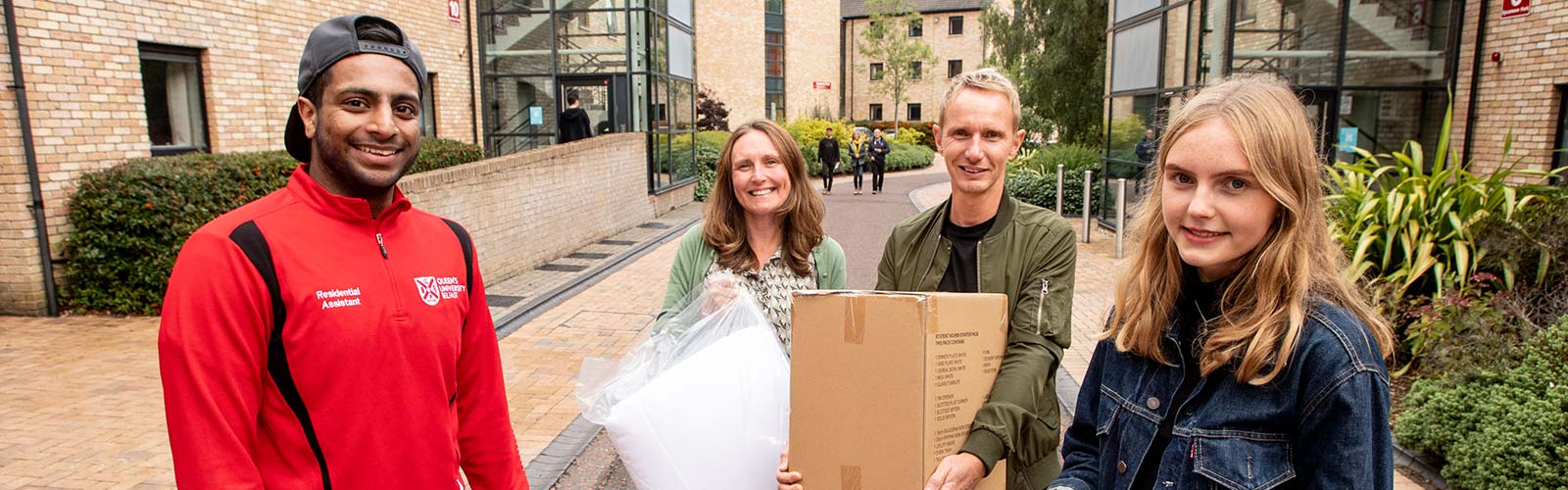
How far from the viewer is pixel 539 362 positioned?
6.26m

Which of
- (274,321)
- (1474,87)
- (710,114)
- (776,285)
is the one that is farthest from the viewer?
(710,114)

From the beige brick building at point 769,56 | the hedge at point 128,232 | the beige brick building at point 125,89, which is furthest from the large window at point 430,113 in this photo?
the beige brick building at point 769,56

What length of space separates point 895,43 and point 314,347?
4454 centimetres

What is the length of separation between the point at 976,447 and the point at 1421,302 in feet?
17.5

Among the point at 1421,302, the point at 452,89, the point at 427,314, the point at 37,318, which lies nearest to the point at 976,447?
the point at 427,314

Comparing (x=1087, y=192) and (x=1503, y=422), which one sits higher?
(x=1087, y=192)

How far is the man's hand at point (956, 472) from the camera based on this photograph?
5.90ft

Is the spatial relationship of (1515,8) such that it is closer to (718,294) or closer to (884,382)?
(718,294)

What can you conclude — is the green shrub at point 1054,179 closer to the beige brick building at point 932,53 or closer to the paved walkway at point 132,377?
the paved walkway at point 132,377

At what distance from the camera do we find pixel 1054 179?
17.0 m

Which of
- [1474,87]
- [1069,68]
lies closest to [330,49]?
[1474,87]

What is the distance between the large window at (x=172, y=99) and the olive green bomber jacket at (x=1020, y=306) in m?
8.67

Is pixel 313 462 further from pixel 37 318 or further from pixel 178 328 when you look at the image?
pixel 37 318

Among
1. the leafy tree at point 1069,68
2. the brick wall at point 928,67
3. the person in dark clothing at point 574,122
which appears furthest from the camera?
the brick wall at point 928,67
